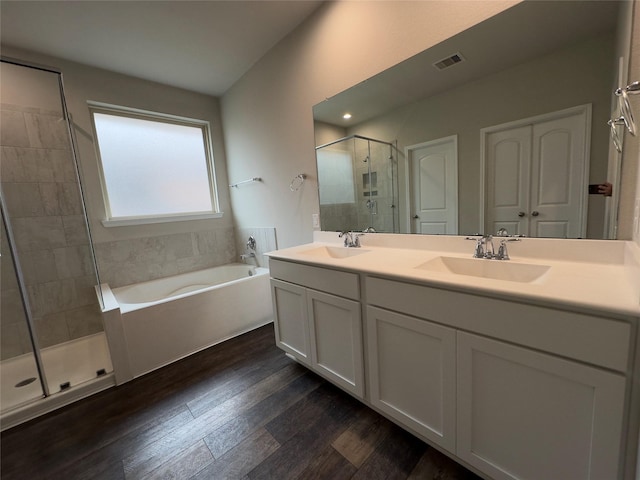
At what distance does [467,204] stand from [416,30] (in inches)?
39.0

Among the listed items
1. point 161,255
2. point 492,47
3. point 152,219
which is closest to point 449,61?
point 492,47

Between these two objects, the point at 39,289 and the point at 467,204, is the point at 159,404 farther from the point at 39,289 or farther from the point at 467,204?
the point at 467,204

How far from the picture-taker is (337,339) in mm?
1425

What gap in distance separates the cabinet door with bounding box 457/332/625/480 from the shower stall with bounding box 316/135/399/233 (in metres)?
0.97

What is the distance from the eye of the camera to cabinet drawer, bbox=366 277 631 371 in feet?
2.20

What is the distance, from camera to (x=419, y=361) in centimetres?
108

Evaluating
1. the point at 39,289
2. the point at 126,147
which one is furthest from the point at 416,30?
the point at 39,289

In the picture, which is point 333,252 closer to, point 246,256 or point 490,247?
point 490,247

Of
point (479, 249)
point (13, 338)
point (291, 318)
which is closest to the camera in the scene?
point (479, 249)

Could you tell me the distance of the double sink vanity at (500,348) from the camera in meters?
0.69

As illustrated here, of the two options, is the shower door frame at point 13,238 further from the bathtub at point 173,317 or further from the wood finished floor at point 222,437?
the wood finished floor at point 222,437

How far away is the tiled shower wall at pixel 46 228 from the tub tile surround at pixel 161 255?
15 cm

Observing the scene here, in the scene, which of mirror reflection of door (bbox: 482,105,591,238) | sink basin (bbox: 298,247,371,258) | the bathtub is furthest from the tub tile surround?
mirror reflection of door (bbox: 482,105,591,238)

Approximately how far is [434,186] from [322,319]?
1.00m
